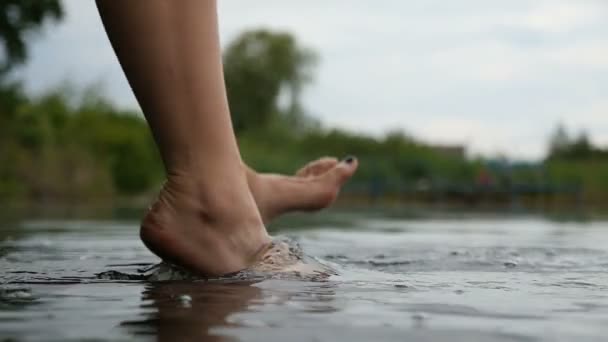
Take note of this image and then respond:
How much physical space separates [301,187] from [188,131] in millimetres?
857

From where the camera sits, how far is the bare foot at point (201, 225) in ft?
5.83

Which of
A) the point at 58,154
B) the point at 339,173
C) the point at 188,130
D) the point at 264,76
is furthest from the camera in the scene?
the point at 264,76

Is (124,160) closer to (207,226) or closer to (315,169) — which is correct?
(315,169)

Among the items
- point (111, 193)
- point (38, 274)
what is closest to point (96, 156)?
point (111, 193)

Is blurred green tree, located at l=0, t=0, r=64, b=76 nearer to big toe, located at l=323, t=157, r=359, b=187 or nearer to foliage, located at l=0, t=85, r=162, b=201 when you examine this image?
foliage, located at l=0, t=85, r=162, b=201

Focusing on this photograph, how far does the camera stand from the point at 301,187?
2.56 m

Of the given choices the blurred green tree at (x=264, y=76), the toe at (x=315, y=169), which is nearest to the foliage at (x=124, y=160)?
the toe at (x=315, y=169)

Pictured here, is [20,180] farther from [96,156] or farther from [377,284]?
[377,284]

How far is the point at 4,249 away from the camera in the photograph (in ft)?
8.92

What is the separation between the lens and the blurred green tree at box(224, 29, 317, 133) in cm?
3725

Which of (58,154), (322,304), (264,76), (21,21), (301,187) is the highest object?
(264,76)

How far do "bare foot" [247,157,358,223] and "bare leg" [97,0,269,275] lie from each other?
512 mm

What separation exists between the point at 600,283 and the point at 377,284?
410 mm


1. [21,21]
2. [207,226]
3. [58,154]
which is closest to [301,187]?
[207,226]
